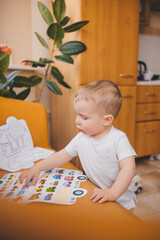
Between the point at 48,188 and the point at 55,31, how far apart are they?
1.20m

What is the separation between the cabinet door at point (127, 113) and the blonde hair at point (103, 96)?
1100 millimetres

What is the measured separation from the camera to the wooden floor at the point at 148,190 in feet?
3.99

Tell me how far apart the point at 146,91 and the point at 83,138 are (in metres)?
1.39

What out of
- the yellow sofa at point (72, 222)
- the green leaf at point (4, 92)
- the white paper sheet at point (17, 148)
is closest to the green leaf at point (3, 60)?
the green leaf at point (4, 92)

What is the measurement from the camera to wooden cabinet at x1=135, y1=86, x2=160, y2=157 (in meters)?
1.94

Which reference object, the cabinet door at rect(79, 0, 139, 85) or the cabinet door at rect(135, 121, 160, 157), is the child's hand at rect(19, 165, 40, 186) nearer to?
the cabinet door at rect(79, 0, 139, 85)

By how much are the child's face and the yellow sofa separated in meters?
0.24

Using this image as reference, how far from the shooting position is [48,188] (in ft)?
2.20

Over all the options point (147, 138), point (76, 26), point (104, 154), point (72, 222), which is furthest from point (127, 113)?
point (72, 222)

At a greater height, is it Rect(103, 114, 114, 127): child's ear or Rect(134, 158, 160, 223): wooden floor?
Rect(103, 114, 114, 127): child's ear

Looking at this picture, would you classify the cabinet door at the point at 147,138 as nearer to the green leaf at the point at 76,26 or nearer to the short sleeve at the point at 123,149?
the green leaf at the point at 76,26

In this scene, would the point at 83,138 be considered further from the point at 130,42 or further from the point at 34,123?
the point at 130,42

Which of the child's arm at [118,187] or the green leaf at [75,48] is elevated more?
the green leaf at [75,48]

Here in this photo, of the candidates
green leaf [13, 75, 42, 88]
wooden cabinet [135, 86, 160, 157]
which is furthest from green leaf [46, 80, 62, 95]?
wooden cabinet [135, 86, 160, 157]
